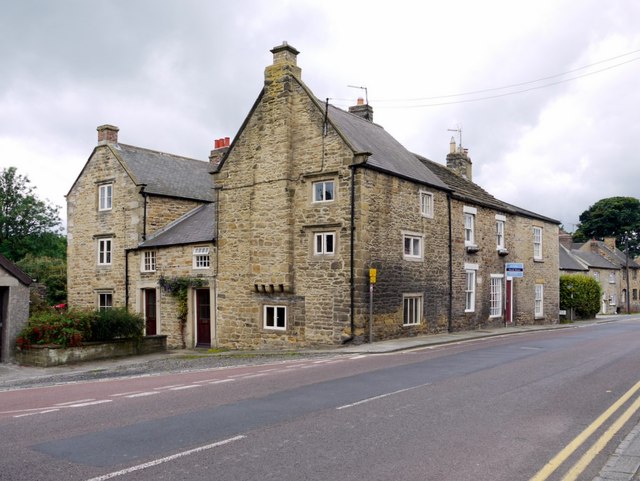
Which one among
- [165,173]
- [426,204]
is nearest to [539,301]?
[426,204]

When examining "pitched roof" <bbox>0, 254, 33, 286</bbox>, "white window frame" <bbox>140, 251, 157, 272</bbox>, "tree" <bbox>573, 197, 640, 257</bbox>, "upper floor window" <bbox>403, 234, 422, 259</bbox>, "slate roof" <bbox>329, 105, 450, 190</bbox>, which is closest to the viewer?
"pitched roof" <bbox>0, 254, 33, 286</bbox>

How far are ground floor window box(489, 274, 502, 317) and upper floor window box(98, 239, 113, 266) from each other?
64.6 feet

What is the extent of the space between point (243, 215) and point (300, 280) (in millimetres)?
3845

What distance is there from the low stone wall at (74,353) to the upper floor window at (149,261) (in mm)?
6602

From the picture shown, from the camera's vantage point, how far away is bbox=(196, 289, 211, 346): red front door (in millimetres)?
25688

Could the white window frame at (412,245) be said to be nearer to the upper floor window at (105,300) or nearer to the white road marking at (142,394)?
the white road marking at (142,394)

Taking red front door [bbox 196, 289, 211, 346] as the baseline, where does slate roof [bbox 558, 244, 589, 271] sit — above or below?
above

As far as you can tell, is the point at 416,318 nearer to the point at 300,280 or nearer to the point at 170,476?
the point at 300,280

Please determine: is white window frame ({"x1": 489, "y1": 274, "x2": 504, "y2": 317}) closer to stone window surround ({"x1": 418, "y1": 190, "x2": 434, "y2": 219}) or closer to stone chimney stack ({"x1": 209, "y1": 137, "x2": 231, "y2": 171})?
stone window surround ({"x1": 418, "y1": 190, "x2": 434, "y2": 219})

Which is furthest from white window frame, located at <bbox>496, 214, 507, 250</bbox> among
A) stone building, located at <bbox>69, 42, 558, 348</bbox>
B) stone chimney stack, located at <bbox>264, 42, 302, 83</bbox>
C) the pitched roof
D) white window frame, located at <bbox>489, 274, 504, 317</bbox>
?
the pitched roof

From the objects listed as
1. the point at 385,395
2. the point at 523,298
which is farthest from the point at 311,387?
the point at 523,298

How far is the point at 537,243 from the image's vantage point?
34906mm

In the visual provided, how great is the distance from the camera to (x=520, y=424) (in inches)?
331

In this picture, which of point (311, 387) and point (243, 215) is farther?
point (243, 215)
